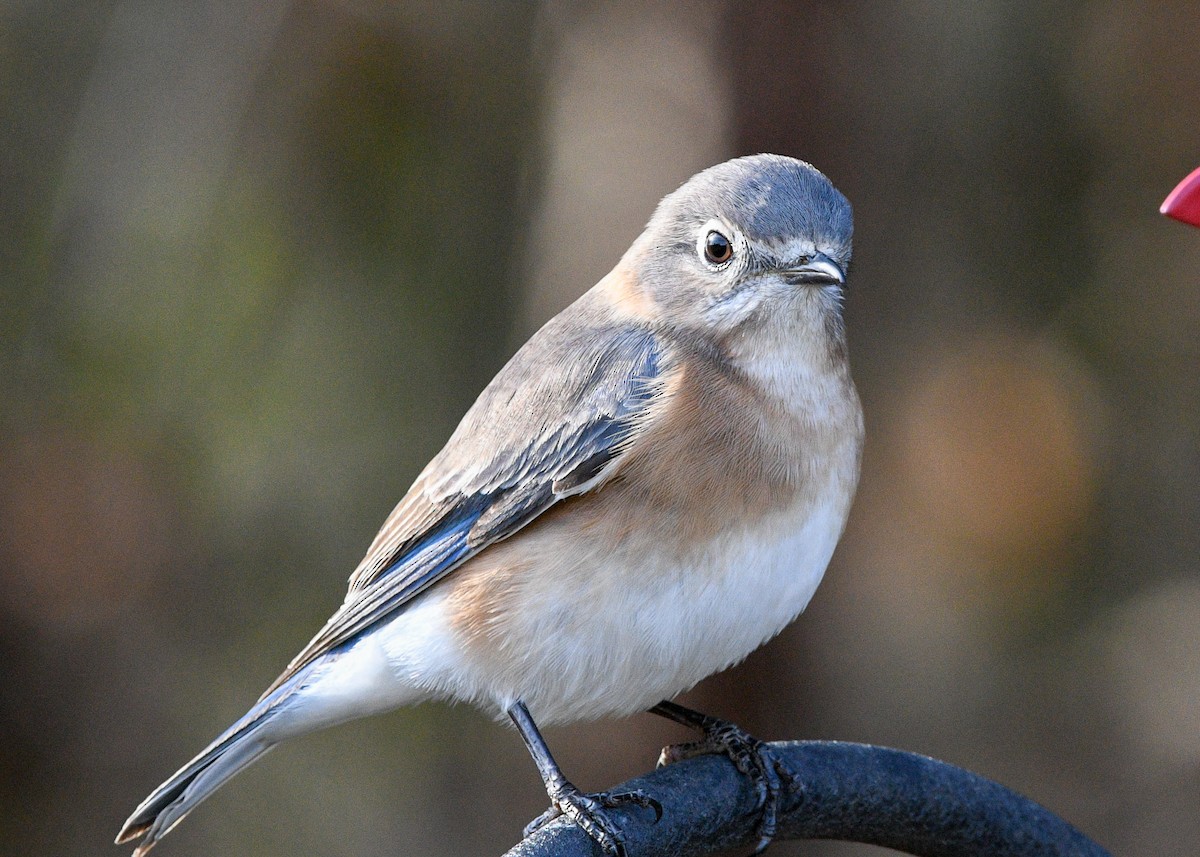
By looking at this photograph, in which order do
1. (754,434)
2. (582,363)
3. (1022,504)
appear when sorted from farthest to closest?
(1022,504), (582,363), (754,434)

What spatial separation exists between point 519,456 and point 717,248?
621 mm

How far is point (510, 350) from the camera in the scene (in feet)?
16.2

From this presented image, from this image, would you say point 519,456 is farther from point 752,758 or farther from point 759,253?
point 752,758

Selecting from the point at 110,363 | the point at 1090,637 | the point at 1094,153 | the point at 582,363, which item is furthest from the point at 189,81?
the point at 1090,637

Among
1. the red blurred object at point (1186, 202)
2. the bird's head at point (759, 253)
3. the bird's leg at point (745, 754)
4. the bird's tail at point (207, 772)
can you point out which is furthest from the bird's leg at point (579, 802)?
the red blurred object at point (1186, 202)

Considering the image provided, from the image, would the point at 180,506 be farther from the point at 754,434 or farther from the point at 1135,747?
the point at 1135,747

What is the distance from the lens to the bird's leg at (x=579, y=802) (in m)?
2.50

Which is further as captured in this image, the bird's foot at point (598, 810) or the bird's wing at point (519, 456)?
the bird's wing at point (519, 456)

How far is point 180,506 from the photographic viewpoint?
4875 mm

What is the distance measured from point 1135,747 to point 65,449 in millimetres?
3738

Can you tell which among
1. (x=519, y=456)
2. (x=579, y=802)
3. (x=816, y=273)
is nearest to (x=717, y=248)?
(x=816, y=273)

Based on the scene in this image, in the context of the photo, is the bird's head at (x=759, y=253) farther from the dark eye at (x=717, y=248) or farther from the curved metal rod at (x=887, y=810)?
the curved metal rod at (x=887, y=810)

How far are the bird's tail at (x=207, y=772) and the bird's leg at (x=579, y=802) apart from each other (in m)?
0.54

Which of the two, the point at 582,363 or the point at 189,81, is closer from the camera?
the point at 582,363
